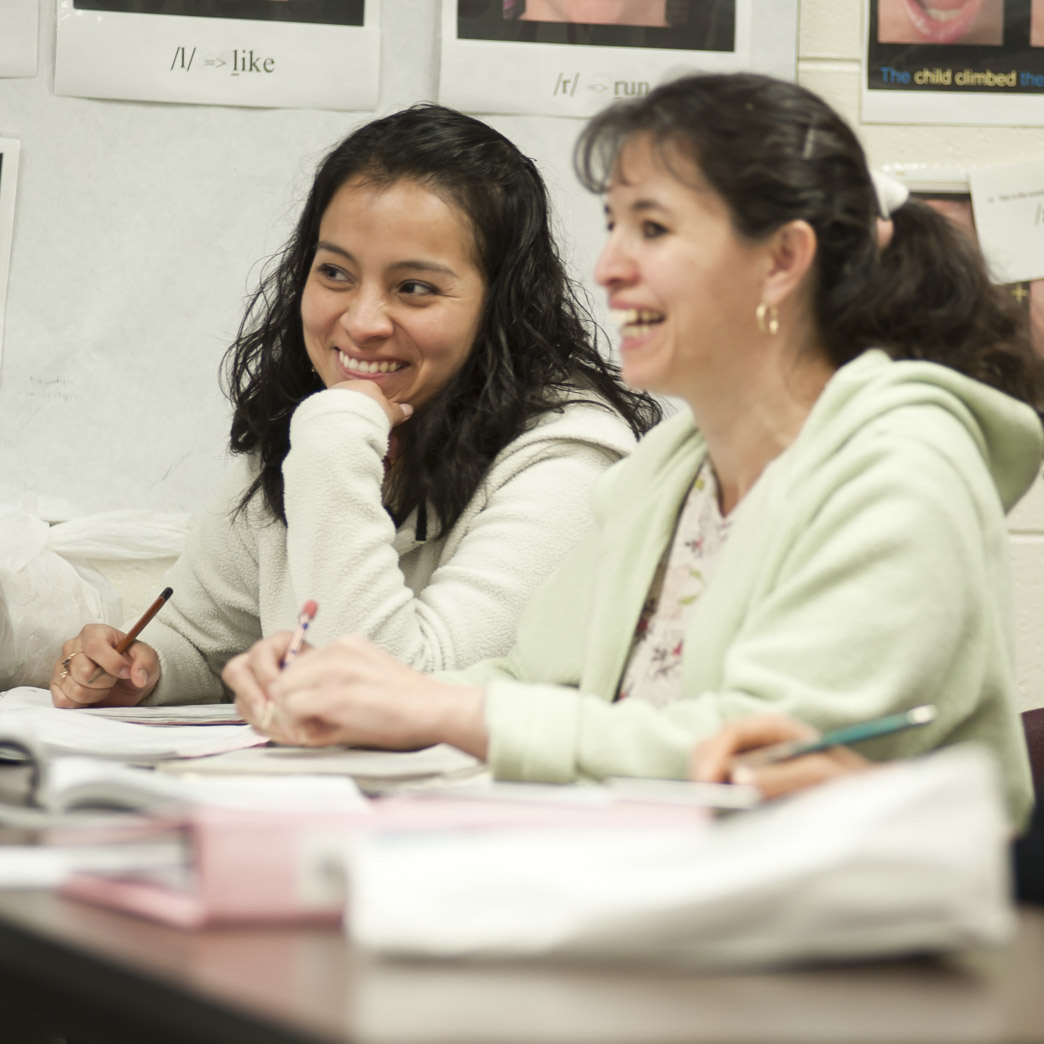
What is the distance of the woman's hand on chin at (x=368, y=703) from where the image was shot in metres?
0.97

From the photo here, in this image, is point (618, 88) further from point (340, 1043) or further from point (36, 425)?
point (340, 1043)

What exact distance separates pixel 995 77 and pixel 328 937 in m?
1.93

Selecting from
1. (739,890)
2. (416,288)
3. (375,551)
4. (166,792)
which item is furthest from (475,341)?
(739,890)

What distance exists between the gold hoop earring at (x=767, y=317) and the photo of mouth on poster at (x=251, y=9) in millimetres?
1159

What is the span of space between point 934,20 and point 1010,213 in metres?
0.32

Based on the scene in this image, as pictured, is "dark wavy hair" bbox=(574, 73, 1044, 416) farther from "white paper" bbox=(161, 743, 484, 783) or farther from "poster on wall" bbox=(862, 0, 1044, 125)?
"poster on wall" bbox=(862, 0, 1044, 125)

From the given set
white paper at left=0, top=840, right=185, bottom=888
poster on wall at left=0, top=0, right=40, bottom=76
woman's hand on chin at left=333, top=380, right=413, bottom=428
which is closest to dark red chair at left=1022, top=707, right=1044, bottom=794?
woman's hand on chin at left=333, top=380, right=413, bottom=428

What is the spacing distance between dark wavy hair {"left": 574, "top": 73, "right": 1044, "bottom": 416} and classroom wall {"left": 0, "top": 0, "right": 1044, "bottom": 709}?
963mm

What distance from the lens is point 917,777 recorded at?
0.47m

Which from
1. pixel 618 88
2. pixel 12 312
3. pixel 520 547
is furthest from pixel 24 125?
pixel 520 547

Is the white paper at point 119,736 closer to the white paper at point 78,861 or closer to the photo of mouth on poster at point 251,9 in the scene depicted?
the white paper at point 78,861

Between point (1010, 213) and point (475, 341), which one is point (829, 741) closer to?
point (475, 341)

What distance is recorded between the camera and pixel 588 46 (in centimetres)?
203

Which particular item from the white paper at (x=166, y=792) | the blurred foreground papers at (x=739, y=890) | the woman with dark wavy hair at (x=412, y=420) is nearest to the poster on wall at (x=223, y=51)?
the woman with dark wavy hair at (x=412, y=420)
